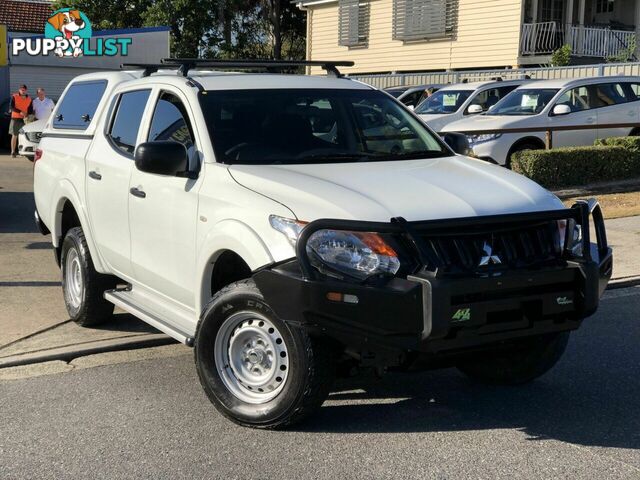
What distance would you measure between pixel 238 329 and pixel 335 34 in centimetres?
3404

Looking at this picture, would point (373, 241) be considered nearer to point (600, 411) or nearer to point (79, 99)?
point (600, 411)

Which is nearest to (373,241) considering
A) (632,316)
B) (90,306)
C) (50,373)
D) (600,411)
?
(600,411)

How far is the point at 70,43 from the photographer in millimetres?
35438

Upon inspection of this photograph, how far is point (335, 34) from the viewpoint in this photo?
1475 inches

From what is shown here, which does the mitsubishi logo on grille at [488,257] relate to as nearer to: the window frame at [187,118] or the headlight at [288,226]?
the headlight at [288,226]

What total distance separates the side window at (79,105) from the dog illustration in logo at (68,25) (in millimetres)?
28952

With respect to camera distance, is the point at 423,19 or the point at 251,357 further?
the point at 423,19

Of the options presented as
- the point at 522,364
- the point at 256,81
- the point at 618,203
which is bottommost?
the point at 618,203

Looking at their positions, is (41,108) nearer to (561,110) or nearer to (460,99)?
(460,99)

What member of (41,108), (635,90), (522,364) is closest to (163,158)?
(522,364)

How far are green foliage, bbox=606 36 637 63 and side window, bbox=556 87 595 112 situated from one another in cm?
1133

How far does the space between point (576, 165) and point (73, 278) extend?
9418 mm

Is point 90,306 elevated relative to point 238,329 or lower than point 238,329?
lower

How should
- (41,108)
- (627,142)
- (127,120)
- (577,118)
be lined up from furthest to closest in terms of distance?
(41,108) < (577,118) < (627,142) < (127,120)
